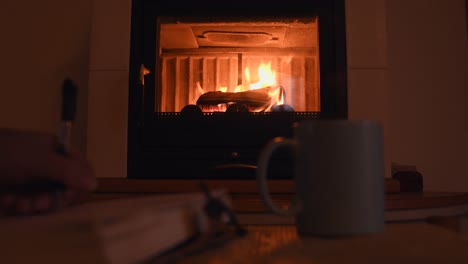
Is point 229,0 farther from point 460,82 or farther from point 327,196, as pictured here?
point 327,196

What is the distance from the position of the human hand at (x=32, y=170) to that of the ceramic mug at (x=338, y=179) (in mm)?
166

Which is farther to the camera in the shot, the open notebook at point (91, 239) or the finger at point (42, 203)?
the finger at point (42, 203)

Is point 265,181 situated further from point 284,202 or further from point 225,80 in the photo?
point 225,80

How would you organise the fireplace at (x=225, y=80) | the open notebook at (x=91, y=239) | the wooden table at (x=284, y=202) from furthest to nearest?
the fireplace at (x=225, y=80), the wooden table at (x=284, y=202), the open notebook at (x=91, y=239)

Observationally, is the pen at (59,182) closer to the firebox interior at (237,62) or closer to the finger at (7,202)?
the finger at (7,202)

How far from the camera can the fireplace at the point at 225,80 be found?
1347mm

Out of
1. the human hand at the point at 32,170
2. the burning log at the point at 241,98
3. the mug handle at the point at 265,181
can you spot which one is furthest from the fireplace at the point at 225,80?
the human hand at the point at 32,170

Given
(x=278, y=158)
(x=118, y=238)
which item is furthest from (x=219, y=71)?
(x=118, y=238)

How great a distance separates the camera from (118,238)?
245mm

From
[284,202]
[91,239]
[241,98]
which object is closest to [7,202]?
[91,239]

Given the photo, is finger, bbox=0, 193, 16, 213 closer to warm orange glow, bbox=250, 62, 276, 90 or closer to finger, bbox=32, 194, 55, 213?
finger, bbox=32, 194, 55, 213

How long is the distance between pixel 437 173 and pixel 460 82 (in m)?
0.30

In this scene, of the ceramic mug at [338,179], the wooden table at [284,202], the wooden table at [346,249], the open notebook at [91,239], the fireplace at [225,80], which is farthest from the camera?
the fireplace at [225,80]

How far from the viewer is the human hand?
0.37 metres
